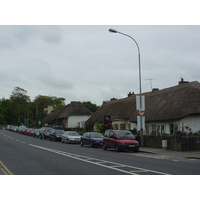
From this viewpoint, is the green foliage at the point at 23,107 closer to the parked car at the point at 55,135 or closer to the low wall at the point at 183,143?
the parked car at the point at 55,135

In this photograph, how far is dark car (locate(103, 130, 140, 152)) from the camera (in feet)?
72.5

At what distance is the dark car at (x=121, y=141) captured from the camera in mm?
22094

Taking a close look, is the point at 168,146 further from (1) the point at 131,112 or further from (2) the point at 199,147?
(1) the point at 131,112

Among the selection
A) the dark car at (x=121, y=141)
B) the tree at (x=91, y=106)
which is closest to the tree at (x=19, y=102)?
the tree at (x=91, y=106)

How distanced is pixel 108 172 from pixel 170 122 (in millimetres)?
22219

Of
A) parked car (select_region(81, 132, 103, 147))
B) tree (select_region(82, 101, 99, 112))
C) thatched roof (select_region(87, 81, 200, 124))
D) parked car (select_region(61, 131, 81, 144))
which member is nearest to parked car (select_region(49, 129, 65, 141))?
parked car (select_region(61, 131, 81, 144))

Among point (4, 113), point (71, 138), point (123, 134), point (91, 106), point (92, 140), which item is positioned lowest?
point (71, 138)

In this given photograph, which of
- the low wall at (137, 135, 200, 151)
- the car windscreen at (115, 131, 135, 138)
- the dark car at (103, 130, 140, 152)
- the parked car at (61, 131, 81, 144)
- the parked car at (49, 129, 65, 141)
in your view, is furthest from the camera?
the parked car at (49, 129, 65, 141)

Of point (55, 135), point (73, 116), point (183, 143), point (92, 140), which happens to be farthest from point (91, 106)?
point (183, 143)

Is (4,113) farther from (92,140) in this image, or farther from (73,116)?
(92,140)

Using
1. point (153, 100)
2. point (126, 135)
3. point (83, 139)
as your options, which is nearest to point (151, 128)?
point (153, 100)

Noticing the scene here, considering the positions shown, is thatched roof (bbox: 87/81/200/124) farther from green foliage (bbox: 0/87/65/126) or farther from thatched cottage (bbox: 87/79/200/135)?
green foliage (bbox: 0/87/65/126)

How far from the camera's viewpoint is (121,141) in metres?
22.3

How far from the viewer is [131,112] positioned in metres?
40.6
